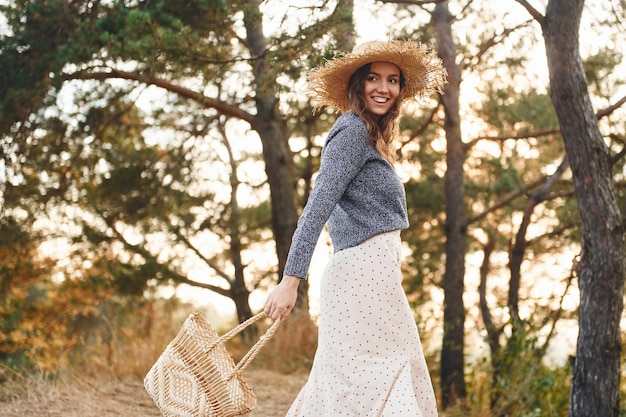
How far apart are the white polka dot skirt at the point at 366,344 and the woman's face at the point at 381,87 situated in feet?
1.78

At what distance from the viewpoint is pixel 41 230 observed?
10578 mm

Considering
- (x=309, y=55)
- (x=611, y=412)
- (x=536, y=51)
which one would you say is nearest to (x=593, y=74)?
(x=536, y=51)

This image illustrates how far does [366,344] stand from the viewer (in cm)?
255

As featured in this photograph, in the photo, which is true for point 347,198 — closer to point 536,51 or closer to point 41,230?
point 536,51

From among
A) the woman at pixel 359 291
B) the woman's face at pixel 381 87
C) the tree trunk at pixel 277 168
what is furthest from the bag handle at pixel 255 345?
the tree trunk at pixel 277 168

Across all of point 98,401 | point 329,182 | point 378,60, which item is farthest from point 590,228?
point 98,401

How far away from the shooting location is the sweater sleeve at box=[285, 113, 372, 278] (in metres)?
2.49

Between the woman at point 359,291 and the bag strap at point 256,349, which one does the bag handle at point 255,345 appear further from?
the woman at point 359,291

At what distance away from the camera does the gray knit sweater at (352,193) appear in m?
2.54

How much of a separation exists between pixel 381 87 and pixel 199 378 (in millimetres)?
1285

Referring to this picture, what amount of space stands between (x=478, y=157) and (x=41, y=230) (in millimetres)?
6956

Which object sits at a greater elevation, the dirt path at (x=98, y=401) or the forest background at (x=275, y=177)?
the forest background at (x=275, y=177)

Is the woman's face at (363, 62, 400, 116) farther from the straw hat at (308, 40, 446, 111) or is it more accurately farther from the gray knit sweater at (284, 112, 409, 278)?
the gray knit sweater at (284, 112, 409, 278)

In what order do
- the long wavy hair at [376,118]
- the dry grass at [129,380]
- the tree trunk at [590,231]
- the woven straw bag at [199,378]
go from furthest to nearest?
the dry grass at [129,380], the tree trunk at [590,231], the long wavy hair at [376,118], the woven straw bag at [199,378]
